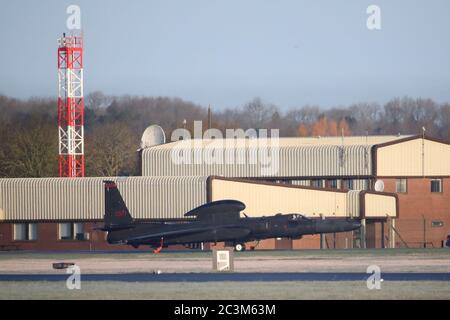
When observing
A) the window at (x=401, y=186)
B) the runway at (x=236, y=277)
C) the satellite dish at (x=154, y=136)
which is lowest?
the runway at (x=236, y=277)

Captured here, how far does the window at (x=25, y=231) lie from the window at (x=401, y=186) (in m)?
28.5

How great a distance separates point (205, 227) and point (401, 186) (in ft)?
84.9

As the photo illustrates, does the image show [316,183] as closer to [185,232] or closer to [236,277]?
[185,232]

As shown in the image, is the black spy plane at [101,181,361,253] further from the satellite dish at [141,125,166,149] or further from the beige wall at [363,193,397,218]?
the satellite dish at [141,125,166,149]

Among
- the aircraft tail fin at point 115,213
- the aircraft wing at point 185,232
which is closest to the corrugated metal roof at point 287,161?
the aircraft wing at point 185,232

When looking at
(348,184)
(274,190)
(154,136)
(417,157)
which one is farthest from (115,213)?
(154,136)

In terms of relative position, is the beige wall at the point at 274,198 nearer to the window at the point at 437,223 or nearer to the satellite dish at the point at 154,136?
the window at the point at 437,223

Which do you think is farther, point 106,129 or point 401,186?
point 106,129

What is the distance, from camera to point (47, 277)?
44688 millimetres

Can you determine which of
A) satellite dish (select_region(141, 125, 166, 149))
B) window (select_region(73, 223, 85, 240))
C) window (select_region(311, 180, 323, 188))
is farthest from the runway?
satellite dish (select_region(141, 125, 166, 149))

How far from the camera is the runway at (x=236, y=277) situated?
4116cm

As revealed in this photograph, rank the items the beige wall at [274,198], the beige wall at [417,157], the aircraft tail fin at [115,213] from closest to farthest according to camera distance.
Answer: the aircraft tail fin at [115,213] → the beige wall at [274,198] → the beige wall at [417,157]

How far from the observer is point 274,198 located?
251 feet

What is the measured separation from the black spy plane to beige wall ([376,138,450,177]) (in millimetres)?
20003
